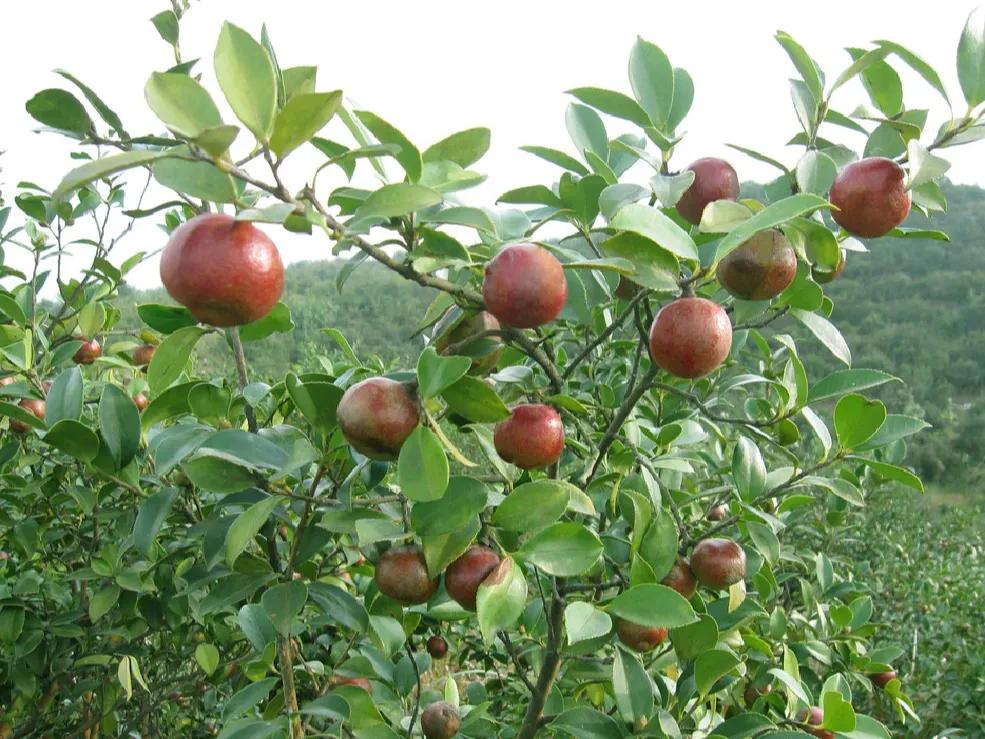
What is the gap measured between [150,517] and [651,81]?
31.9 inches

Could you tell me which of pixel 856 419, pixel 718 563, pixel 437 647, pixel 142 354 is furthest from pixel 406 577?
pixel 142 354

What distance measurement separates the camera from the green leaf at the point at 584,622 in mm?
839

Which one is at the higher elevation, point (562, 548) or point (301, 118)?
point (301, 118)

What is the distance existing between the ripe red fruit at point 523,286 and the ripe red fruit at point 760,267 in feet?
0.57

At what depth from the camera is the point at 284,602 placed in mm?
973

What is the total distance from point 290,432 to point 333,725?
1.79 feet

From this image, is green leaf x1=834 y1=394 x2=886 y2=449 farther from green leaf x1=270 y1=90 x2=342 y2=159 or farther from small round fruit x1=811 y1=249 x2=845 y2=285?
green leaf x1=270 y1=90 x2=342 y2=159

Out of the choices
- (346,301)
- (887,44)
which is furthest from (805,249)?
(346,301)

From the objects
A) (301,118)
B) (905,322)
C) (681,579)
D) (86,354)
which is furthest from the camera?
(905,322)

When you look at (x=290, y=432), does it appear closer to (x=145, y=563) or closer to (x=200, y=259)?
(x=200, y=259)

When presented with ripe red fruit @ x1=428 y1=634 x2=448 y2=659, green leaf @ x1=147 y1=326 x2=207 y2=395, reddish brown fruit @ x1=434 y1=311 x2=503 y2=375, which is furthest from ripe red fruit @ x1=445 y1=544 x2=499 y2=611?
ripe red fruit @ x1=428 y1=634 x2=448 y2=659

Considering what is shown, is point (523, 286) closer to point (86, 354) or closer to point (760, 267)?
point (760, 267)

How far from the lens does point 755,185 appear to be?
1377 centimetres

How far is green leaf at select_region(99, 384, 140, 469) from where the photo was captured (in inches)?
42.3
